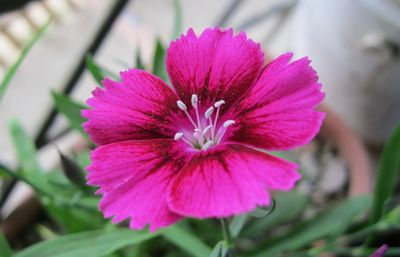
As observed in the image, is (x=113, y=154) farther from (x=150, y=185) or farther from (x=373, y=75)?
(x=373, y=75)

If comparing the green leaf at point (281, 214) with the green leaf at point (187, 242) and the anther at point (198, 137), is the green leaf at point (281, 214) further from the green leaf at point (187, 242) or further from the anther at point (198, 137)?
the anther at point (198, 137)

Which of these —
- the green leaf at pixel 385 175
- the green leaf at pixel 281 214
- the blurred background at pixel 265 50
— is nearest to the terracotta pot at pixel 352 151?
the blurred background at pixel 265 50

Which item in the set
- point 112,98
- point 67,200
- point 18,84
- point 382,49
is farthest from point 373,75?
point 18,84

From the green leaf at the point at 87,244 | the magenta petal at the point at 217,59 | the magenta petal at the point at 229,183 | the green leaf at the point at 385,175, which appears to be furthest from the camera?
the green leaf at the point at 385,175

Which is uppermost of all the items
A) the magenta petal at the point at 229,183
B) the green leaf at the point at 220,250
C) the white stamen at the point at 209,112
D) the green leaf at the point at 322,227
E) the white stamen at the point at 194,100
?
the white stamen at the point at 194,100

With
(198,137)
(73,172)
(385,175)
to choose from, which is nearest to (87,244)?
(73,172)

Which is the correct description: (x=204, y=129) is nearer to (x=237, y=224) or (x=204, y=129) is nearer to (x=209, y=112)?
(x=209, y=112)
